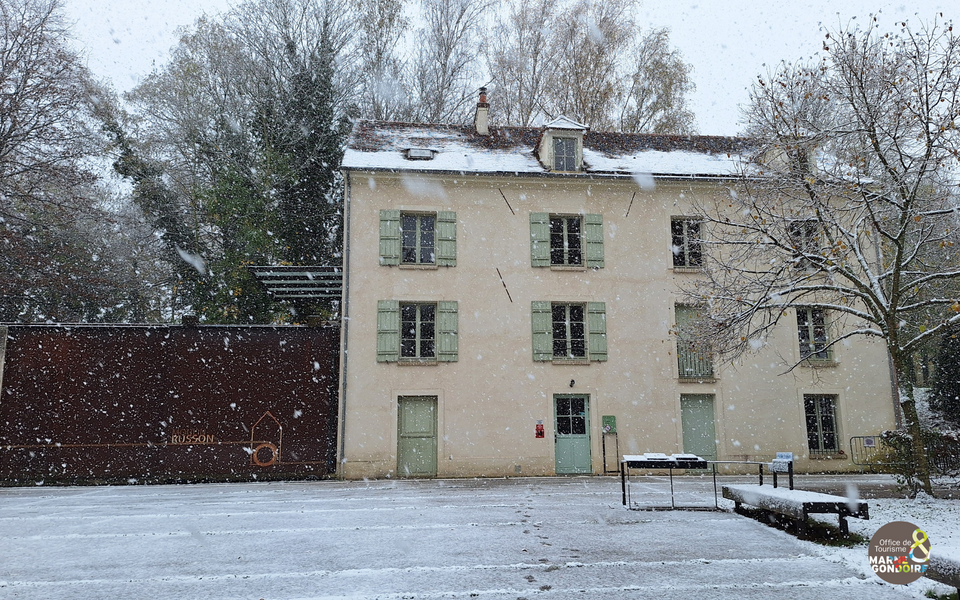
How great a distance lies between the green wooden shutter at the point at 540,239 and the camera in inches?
645

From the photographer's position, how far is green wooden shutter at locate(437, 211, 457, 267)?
52.7ft

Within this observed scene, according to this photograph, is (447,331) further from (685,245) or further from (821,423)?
(821,423)

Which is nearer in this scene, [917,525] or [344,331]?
[917,525]

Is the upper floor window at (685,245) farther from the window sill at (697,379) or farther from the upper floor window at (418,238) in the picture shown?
the upper floor window at (418,238)

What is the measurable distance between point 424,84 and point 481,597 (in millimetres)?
23507

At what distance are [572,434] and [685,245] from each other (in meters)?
5.46

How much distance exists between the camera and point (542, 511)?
848 centimetres

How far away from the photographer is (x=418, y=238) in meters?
16.3

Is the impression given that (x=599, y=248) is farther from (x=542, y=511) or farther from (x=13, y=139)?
(x=13, y=139)

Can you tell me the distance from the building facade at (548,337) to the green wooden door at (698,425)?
0.12 feet

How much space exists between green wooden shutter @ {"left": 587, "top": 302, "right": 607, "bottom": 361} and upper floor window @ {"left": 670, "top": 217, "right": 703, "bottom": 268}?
2.37 meters

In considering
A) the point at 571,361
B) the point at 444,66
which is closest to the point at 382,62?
the point at 444,66

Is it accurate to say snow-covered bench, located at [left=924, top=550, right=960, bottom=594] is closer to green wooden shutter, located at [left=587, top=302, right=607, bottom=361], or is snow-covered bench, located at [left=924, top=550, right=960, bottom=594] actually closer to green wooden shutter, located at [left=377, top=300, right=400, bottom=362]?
green wooden shutter, located at [left=587, top=302, right=607, bottom=361]

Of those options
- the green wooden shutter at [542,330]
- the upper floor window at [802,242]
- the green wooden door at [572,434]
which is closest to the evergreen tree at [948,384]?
the green wooden door at [572,434]
